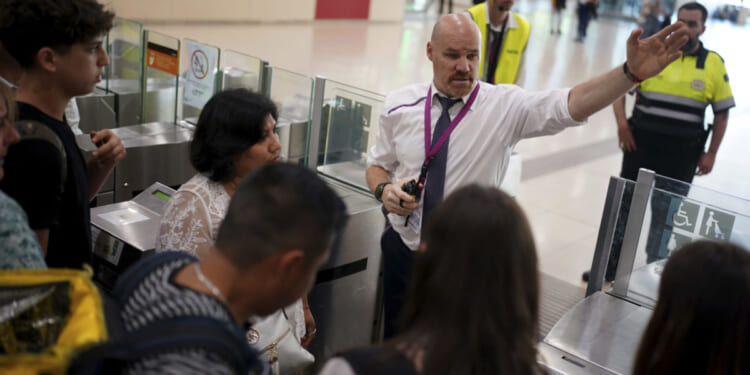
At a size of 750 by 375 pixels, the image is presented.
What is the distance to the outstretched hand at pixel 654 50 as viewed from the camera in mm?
2162

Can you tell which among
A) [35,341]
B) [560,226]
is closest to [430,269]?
[35,341]

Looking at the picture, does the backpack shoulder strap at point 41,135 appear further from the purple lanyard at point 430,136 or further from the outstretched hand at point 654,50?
the outstretched hand at point 654,50

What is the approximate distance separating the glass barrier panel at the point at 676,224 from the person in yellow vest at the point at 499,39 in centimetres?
257

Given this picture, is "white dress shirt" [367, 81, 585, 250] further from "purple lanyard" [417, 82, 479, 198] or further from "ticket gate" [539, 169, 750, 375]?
"ticket gate" [539, 169, 750, 375]

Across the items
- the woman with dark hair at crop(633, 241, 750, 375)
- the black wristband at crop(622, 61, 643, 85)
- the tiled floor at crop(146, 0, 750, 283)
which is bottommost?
the tiled floor at crop(146, 0, 750, 283)

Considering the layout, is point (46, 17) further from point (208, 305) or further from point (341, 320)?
point (341, 320)

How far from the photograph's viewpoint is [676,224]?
2.61m

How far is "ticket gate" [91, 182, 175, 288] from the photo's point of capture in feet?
8.57

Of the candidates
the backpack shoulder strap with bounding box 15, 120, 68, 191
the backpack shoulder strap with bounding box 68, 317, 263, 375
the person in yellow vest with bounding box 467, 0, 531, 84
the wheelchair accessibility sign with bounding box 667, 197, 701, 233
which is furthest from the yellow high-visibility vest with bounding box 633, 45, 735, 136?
the backpack shoulder strap with bounding box 68, 317, 263, 375

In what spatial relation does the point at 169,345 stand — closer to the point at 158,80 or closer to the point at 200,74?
the point at 200,74

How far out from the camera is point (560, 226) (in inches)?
220

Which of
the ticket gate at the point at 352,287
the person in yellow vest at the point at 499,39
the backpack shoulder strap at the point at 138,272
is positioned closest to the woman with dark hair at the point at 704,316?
the backpack shoulder strap at the point at 138,272

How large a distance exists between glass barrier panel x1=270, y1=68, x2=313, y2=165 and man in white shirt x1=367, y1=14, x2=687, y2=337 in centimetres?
123

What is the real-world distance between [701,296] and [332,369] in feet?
2.06
